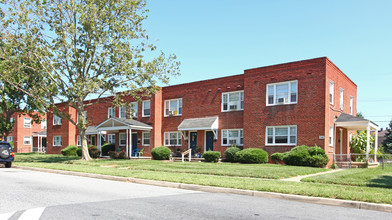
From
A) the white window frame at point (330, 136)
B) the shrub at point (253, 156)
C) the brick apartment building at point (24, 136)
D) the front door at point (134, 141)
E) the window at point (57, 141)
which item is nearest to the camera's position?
the white window frame at point (330, 136)

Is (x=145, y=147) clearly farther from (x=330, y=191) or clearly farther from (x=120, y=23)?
(x=330, y=191)

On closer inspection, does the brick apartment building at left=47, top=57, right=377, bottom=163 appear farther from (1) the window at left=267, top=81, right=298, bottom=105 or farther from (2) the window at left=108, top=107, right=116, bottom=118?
(2) the window at left=108, top=107, right=116, bottom=118

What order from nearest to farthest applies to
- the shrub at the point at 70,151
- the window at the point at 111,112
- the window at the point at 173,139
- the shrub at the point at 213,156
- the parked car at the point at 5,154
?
the parked car at the point at 5,154, the shrub at the point at 213,156, the window at the point at 173,139, the window at the point at 111,112, the shrub at the point at 70,151

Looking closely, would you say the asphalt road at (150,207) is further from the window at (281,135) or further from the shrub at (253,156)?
the window at (281,135)

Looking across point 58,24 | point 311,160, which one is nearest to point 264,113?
point 311,160

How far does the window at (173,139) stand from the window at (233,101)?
550 centimetres

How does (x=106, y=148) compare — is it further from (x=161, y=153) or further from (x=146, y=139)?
(x=161, y=153)

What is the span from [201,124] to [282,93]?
6.88 meters

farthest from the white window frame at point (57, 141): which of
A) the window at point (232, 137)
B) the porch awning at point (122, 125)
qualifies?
the window at point (232, 137)

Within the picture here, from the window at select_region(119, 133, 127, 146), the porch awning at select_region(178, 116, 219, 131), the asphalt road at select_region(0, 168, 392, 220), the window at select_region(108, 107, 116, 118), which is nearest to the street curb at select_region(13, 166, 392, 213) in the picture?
the asphalt road at select_region(0, 168, 392, 220)

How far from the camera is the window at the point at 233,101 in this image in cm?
2575

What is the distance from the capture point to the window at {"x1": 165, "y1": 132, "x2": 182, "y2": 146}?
2981cm

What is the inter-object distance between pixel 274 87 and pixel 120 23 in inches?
447

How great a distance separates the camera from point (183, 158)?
2606 cm
